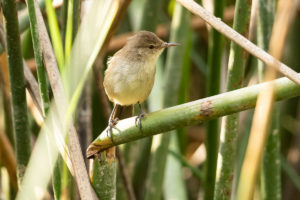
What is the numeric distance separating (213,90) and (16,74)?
2.15 ft

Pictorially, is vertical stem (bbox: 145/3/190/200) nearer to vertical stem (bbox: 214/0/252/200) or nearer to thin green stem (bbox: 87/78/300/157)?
vertical stem (bbox: 214/0/252/200)

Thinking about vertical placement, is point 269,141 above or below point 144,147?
below

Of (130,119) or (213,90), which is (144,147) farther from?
(130,119)

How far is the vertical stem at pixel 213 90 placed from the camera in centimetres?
161

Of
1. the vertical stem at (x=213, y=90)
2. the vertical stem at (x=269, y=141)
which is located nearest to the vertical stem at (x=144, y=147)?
the vertical stem at (x=213, y=90)

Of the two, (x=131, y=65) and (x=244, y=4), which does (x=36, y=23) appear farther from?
(x=131, y=65)

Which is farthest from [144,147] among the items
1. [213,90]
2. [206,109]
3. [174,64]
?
[206,109]

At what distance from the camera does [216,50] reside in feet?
5.30

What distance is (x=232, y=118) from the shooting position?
4.51ft

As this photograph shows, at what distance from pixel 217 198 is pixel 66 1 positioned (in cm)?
66

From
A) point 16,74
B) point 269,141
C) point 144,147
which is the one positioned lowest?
point 269,141

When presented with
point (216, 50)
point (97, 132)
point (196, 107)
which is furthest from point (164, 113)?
point (97, 132)

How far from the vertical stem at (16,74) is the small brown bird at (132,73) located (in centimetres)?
49

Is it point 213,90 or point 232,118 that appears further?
point 213,90
